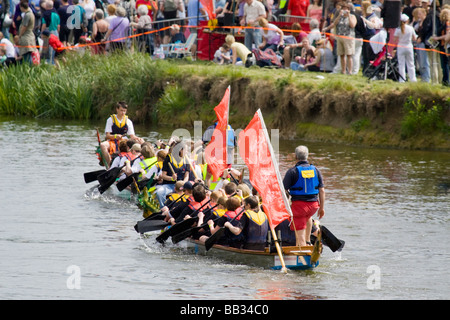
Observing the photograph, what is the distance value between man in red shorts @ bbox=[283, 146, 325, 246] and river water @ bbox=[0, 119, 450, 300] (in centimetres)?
79

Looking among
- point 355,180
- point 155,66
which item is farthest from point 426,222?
point 155,66

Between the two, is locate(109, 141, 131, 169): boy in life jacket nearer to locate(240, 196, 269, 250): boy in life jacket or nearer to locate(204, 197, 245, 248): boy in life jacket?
locate(204, 197, 245, 248): boy in life jacket

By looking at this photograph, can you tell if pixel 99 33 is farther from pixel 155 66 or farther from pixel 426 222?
pixel 426 222

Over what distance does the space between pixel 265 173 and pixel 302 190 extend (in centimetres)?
62

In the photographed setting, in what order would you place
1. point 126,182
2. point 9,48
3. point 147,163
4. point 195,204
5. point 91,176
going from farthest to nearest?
point 9,48, point 91,176, point 126,182, point 147,163, point 195,204

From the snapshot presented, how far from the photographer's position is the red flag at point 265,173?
556 inches

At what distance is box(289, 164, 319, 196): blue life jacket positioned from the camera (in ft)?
47.4

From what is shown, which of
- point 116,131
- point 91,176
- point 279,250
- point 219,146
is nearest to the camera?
point 279,250

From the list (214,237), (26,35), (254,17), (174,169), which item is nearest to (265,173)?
(214,237)

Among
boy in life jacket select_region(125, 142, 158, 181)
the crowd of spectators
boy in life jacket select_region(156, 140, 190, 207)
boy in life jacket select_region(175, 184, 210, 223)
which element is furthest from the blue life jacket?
the crowd of spectators

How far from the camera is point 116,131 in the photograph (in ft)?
71.8

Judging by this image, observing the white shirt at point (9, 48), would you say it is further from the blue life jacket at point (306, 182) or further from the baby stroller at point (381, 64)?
the blue life jacket at point (306, 182)

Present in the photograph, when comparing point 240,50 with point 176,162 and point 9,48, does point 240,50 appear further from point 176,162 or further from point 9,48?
point 176,162
